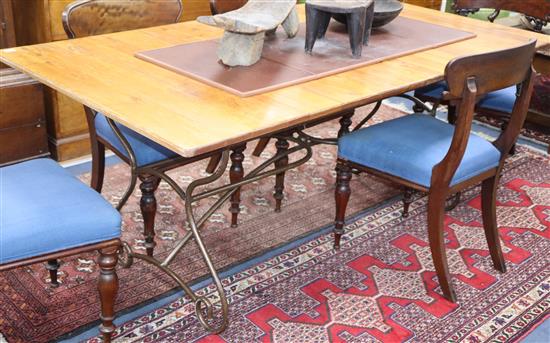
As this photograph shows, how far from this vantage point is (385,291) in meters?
2.44

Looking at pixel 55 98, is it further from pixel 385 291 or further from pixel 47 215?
pixel 385 291

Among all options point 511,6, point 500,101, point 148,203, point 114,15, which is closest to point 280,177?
point 148,203

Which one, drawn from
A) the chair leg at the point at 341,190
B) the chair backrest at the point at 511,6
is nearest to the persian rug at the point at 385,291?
the chair leg at the point at 341,190

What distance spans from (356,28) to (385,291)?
940 millimetres

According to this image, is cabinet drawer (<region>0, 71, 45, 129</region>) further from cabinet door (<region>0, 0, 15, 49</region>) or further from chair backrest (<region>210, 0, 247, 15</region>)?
chair backrest (<region>210, 0, 247, 15</region>)

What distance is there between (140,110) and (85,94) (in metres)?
0.19

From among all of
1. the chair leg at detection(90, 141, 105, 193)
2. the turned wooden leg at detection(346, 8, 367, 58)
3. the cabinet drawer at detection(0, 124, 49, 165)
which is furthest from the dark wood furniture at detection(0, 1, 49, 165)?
the turned wooden leg at detection(346, 8, 367, 58)

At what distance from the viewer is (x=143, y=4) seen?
263 cm

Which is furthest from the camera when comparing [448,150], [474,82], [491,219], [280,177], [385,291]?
[280,177]

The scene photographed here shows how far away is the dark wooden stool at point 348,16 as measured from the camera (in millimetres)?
2279

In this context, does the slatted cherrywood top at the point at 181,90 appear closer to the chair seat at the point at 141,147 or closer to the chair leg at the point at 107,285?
the chair seat at the point at 141,147

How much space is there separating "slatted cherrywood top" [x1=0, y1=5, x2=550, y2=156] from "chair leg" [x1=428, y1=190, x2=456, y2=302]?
16.4 inches

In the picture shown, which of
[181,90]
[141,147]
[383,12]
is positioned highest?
[383,12]

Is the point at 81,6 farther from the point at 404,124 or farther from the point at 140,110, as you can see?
the point at 404,124
